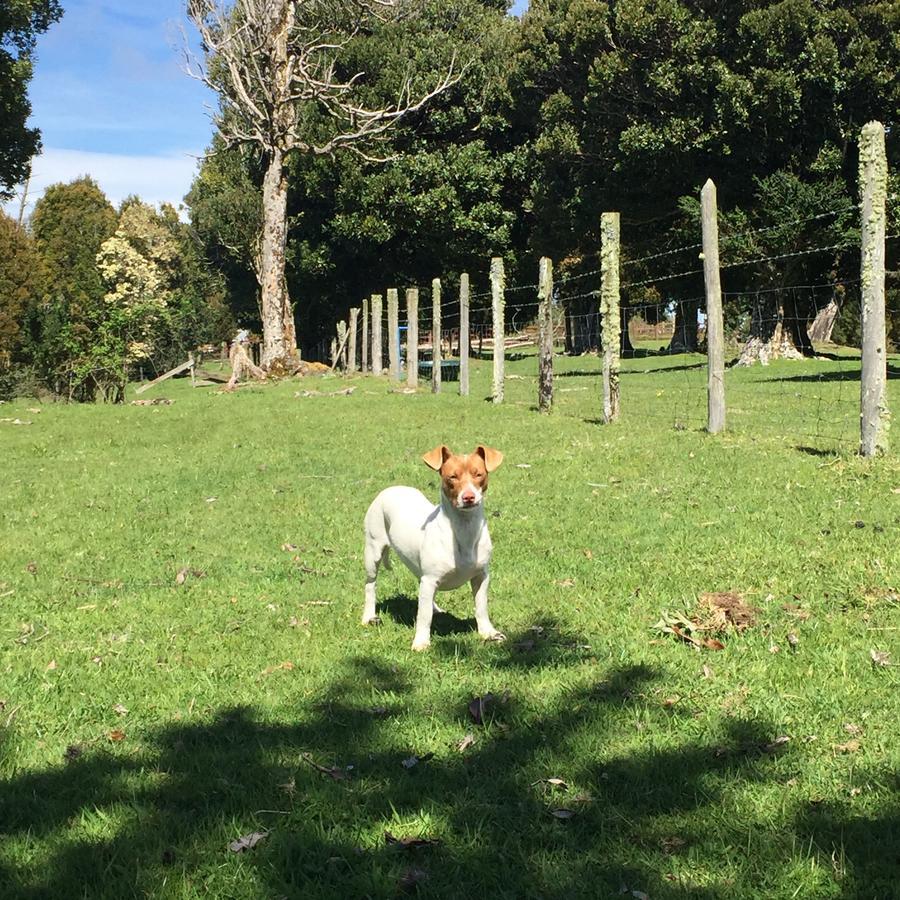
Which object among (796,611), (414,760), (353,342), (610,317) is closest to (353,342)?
(353,342)

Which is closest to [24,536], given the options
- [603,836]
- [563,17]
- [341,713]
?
[341,713]

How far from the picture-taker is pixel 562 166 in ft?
103

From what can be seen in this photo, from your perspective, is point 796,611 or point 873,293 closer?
point 796,611

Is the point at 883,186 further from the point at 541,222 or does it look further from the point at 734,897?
the point at 541,222

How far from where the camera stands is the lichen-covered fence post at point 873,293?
30.6ft

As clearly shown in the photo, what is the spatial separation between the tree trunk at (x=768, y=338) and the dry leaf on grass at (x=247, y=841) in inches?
1132

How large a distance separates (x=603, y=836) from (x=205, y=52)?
3328 cm

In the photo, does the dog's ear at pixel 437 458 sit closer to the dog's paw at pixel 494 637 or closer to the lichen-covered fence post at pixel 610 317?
the dog's paw at pixel 494 637

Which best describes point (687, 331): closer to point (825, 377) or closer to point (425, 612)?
point (825, 377)

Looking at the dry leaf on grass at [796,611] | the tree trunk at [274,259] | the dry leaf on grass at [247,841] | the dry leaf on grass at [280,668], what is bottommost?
the dry leaf on grass at [247,841]

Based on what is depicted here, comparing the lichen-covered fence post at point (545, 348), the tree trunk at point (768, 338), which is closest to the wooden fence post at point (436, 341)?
the lichen-covered fence post at point (545, 348)

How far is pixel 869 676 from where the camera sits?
4250 millimetres

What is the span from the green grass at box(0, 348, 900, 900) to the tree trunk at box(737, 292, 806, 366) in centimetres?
2198

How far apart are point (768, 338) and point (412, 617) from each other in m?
27.8
